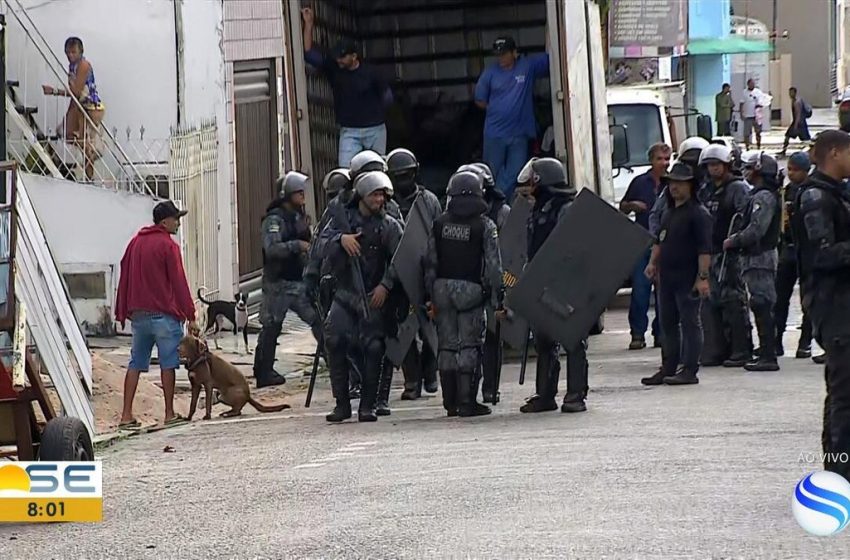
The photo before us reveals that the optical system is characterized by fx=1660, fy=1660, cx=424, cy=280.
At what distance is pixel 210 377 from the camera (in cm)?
Answer: 1285

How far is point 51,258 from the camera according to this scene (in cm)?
1168

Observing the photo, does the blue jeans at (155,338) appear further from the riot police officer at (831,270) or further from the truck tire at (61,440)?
the riot police officer at (831,270)

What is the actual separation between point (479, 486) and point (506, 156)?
284 inches

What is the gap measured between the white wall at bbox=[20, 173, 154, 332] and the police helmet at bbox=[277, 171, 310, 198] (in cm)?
270

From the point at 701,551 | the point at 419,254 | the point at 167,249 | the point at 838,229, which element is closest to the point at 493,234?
the point at 419,254

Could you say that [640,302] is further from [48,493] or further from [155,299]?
[48,493]

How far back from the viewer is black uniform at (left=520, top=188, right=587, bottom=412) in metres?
11.7

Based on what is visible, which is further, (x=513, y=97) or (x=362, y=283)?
(x=513, y=97)

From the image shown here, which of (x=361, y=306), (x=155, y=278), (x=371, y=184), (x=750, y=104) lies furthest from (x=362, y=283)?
(x=750, y=104)

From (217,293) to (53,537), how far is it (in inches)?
418

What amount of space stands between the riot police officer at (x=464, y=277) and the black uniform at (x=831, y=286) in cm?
369

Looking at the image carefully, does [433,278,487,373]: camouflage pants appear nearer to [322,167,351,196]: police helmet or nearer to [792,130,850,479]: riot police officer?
[322,167,351,196]: police helmet

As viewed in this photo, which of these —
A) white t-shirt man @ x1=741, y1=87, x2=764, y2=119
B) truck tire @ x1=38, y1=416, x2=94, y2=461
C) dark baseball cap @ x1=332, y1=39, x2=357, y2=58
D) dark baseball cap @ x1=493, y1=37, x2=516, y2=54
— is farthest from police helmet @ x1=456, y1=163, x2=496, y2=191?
white t-shirt man @ x1=741, y1=87, x2=764, y2=119

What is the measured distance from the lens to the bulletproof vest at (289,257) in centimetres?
1452
